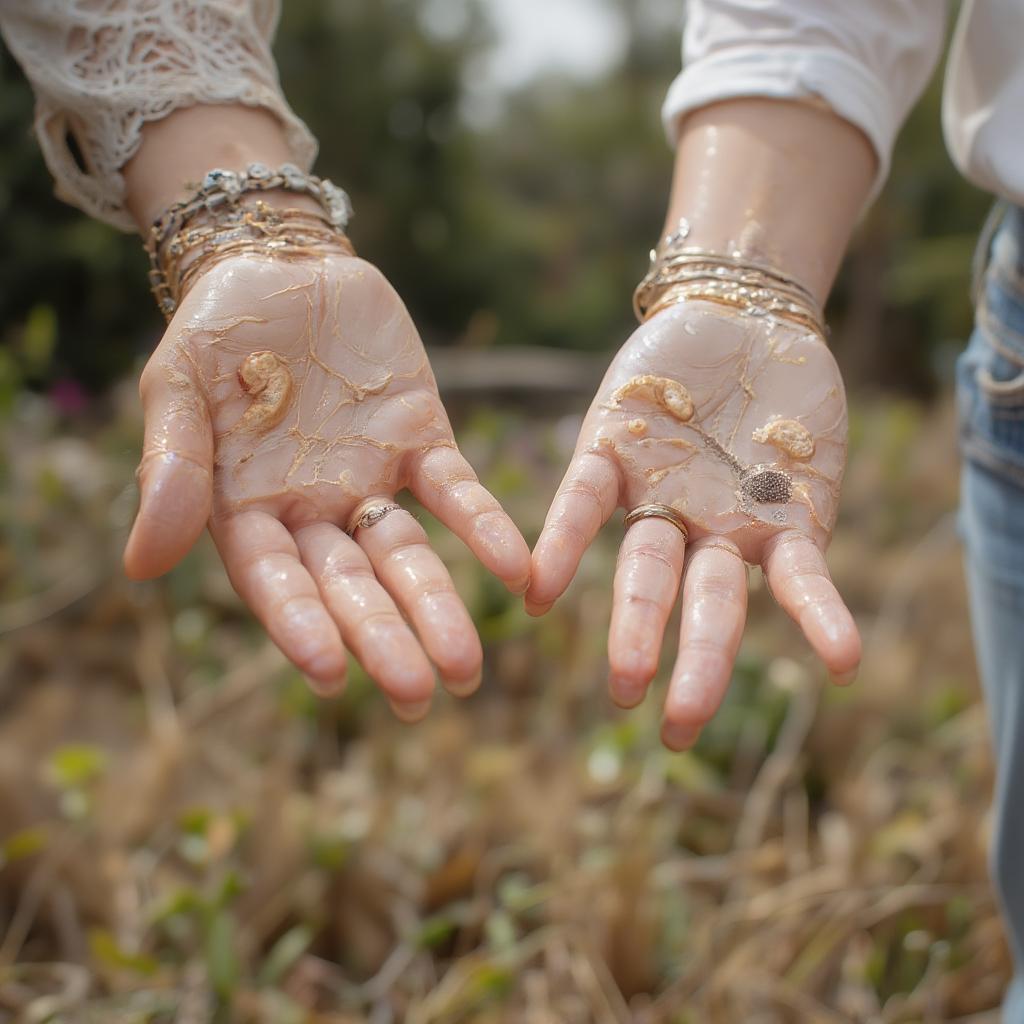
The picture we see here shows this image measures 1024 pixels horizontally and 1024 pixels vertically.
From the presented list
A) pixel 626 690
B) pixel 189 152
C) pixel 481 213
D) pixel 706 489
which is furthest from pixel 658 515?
pixel 481 213

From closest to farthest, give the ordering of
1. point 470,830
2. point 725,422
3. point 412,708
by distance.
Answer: point 412,708, point 725,422, point 470,830

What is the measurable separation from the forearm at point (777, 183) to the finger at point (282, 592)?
471 mm

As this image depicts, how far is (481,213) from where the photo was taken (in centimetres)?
654

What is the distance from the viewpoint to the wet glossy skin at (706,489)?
0.71 m

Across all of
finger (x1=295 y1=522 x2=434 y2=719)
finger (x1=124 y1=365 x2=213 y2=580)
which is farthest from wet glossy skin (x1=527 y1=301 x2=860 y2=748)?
finger (x1=124 y1=365 x2=213 y2=580)

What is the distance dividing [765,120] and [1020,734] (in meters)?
0.62

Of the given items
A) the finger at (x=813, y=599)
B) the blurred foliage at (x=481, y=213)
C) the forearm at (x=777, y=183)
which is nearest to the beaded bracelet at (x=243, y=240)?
the forearm at (x=777, y=183)

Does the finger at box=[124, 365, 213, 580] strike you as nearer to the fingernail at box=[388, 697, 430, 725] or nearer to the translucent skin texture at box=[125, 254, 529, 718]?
the translucent skin texture at box=[125, 254, 529, 718]

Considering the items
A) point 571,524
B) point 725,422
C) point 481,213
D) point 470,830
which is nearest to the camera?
point 571,524

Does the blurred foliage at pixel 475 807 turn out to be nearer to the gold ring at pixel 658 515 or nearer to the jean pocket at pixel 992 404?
the gold ring at pixel 658 515

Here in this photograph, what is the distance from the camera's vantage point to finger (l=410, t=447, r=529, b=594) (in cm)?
75

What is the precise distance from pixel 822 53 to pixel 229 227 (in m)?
0.54

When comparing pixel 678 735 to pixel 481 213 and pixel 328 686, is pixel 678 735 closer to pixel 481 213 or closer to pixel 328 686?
pixel 328 686

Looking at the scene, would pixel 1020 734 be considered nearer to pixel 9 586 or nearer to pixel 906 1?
pixel 906 1
